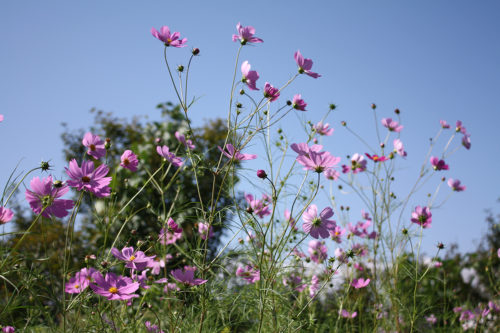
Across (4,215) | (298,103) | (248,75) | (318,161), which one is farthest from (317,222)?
(4,215)

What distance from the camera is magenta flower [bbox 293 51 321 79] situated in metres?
1.44

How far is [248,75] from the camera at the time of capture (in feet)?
4.65

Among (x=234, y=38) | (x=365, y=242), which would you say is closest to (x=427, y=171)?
(x=365, y=242)

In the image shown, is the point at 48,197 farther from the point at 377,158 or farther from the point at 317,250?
the point at 377,158

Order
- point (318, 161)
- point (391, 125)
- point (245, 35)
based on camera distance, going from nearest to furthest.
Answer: point (318, 161)
point (245, 35)
point (391, 125)

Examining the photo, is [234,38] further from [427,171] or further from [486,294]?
[486,294]

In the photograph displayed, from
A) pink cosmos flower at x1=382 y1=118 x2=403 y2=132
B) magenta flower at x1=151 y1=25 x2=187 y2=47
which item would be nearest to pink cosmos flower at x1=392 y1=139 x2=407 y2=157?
pink cosmos flower at x1=382 y1=118 x2=403 y2=132

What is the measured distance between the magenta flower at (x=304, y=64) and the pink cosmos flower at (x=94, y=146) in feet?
2.50

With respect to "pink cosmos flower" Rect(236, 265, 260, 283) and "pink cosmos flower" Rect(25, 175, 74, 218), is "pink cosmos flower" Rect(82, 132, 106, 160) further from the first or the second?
"pink cosmos flower" Rect(236, 265, 260, 283)

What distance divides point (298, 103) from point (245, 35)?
32 centimetres

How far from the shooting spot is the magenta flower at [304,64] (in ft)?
4.73

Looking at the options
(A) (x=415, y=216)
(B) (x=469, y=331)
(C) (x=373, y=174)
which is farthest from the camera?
(B) (x=469, y=331)

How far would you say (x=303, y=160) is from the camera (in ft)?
4.11

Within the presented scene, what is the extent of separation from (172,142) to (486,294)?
439 centimetres
